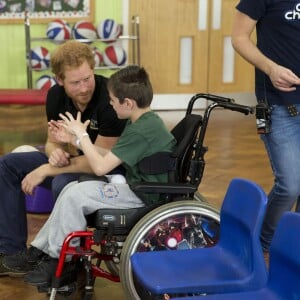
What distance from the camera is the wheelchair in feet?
6.67

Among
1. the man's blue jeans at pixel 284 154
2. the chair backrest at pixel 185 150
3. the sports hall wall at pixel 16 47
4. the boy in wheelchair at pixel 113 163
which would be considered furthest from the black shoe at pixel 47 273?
the sports hall wall at pixel 16 47

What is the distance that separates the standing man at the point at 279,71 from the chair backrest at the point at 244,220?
1.91ft

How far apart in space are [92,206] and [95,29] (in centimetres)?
480

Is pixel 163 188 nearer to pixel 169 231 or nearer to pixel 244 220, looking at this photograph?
pixel 169 231

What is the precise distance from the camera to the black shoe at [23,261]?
2.47 m

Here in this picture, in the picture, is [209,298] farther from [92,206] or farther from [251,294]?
[92,206]

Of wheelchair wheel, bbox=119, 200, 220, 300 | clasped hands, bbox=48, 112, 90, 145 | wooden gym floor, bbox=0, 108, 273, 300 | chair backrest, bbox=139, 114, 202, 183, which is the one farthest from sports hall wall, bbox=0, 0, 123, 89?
wheelchair wheel, bbox=119, 200, 220, 300

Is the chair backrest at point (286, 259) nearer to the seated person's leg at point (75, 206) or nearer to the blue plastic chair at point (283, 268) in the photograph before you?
the blue plastic chair at point (283, 268)

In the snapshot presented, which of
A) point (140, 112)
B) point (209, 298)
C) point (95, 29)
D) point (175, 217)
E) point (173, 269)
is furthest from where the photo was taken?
point (95, 29)

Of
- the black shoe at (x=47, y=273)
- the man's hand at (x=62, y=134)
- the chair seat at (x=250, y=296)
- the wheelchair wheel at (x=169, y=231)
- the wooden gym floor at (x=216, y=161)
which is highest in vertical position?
the man's hand at (x=62, y=134)

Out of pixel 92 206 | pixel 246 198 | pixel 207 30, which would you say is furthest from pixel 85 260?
pixel 207 30

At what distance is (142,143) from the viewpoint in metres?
2.13

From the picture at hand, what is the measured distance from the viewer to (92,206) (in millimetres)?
2100

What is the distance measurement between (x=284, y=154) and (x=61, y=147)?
92 cm
